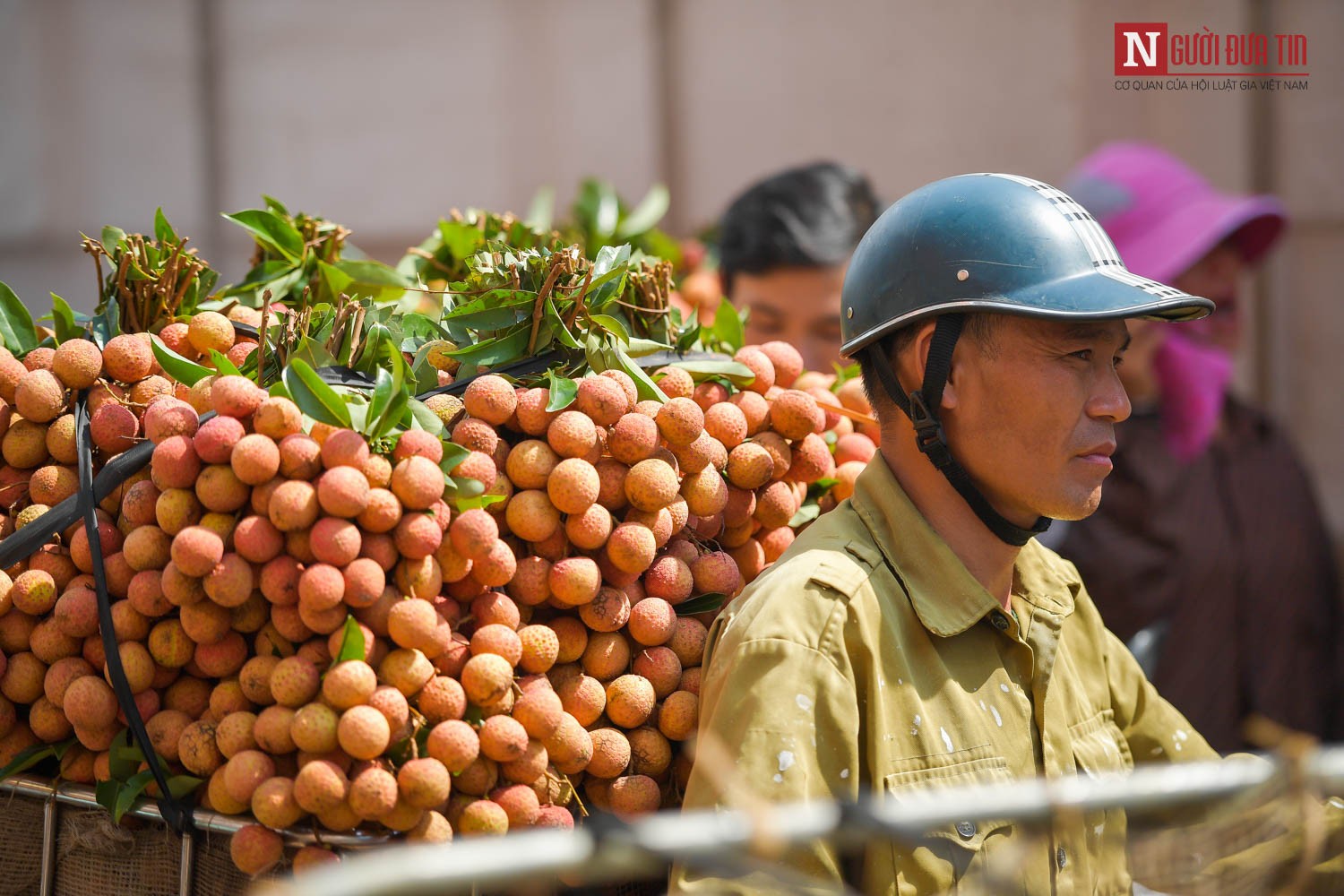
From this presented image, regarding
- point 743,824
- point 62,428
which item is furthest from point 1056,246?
point 62,428

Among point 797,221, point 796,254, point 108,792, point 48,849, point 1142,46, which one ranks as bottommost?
point 48,849

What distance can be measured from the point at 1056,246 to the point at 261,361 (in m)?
1.25

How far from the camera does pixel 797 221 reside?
380 centimetres

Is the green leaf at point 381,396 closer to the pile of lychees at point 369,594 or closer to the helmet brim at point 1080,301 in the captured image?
the pile of lychees at point 369,594

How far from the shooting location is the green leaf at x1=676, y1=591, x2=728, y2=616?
79.7 inches

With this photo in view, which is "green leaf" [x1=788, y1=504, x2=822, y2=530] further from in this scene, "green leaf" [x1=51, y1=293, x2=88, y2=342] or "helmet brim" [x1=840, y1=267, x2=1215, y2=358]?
"green leaf" [x1=51, y1=293, x2=88, y2=342]

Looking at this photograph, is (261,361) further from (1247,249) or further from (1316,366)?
(1316,366)

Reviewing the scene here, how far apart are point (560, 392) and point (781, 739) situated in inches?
25.2

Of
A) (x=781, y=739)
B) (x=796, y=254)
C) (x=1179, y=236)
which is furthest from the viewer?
(x=1179, y=236)

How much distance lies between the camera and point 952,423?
194 cm

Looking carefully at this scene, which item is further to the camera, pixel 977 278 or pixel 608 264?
pixel 608 264

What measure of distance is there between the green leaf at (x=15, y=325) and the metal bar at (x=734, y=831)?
1517mm

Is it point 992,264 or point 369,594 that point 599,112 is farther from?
point 369,594

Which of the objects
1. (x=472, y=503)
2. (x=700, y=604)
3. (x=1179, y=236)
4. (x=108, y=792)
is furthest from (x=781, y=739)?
(x=1179, y=236)
